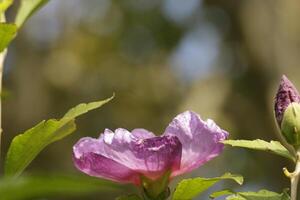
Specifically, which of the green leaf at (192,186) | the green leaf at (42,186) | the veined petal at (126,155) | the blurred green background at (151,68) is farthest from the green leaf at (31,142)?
the blurred green background at (151,68)

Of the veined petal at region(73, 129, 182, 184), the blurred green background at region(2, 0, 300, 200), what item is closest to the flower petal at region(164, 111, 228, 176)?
the veined petal at region(73, 129, 182, 184)

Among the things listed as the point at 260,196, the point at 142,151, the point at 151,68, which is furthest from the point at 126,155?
the point at 151,68

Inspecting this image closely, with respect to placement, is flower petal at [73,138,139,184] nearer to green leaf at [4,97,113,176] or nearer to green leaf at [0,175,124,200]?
green leaf at [4,97,113,176]

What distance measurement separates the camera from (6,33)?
114 cm

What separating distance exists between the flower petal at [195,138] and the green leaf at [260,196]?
0.08 metres

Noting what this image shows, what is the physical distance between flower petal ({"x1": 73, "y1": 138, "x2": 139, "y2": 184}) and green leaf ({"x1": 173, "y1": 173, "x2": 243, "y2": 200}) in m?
0.09

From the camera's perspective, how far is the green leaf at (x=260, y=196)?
989 millimetres

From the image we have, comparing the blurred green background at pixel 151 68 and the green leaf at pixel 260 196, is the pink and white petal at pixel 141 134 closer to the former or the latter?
the green leaf at pixel 260 196

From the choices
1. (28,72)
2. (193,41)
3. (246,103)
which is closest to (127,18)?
(193,41)

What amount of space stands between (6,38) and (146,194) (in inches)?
11.7

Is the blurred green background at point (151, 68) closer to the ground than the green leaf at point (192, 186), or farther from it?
closer to the ground

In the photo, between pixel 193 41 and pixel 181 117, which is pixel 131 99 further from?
pixel 181 117

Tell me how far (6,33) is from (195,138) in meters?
0.31

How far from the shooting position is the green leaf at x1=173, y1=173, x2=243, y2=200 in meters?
0.97
